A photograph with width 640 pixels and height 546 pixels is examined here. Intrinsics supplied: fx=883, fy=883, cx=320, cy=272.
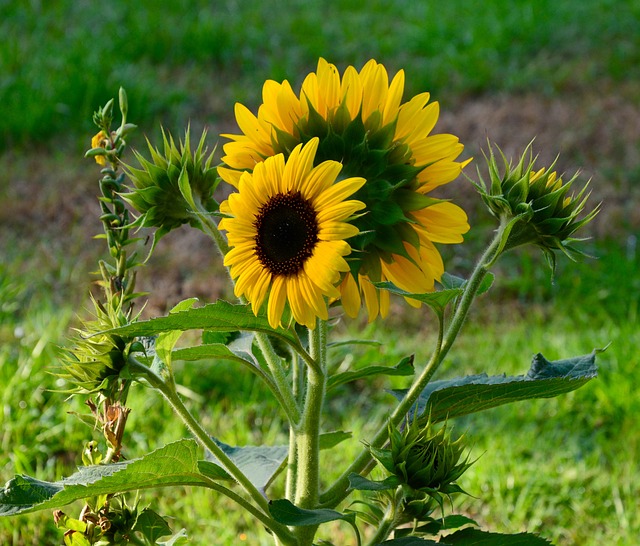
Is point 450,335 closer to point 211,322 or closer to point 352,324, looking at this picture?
point 211,322

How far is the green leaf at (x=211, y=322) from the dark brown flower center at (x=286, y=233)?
80mm

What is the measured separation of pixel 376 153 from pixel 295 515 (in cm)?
41

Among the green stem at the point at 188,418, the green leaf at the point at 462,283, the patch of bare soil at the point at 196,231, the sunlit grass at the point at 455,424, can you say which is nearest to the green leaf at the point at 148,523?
the green stem at the point at 188,418

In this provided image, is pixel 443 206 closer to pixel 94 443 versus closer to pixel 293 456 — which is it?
pixel 293 456

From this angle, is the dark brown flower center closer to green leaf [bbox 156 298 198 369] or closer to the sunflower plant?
the sunflower plant

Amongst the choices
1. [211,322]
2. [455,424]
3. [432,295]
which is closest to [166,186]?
[211,322]

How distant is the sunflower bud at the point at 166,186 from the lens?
1020 mm

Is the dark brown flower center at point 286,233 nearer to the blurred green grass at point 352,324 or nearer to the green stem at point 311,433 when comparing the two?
the green stem at point 311,433

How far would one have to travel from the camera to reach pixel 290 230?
2.97ft

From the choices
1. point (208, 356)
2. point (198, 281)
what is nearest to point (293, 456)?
point (208, 356)

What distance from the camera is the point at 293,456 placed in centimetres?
118

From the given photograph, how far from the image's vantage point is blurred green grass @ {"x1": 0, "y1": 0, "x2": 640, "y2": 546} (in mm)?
2133

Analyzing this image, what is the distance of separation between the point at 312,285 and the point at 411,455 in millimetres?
220

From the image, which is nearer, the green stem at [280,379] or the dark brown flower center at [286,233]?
the dark brown flower center at [286,233]
